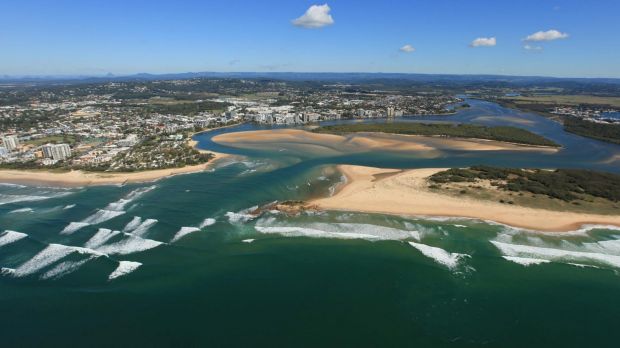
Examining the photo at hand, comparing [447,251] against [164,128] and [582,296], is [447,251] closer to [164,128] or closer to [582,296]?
[582,296]

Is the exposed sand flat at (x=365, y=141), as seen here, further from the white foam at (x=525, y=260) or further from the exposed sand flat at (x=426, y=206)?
the white foam at (x=525, y=260)

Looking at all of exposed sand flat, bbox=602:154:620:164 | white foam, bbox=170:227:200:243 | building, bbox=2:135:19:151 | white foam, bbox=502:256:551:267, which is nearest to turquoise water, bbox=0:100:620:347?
white foam, bbox=502:256:551:267

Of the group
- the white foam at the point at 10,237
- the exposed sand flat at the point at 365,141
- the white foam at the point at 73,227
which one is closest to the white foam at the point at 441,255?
the white foam at the point at 73,227

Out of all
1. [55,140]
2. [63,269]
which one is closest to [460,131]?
[63,269]

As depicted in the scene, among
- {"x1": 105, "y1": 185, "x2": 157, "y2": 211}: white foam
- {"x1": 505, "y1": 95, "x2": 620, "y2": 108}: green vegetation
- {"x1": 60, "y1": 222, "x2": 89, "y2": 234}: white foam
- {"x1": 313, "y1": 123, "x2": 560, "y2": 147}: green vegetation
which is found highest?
{"x1": 505, "y1": 95, "x2": 620, "y2": 108}: green vegetation

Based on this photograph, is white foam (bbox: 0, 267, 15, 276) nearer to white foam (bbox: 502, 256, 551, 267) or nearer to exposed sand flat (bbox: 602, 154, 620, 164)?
white foam (bbox: 502, 256, 551, 267)

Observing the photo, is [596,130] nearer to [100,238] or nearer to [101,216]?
[101,216]

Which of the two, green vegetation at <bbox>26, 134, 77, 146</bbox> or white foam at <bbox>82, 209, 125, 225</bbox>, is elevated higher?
green vegetation at <bbox>26, 134, 77, 146</bbox>
